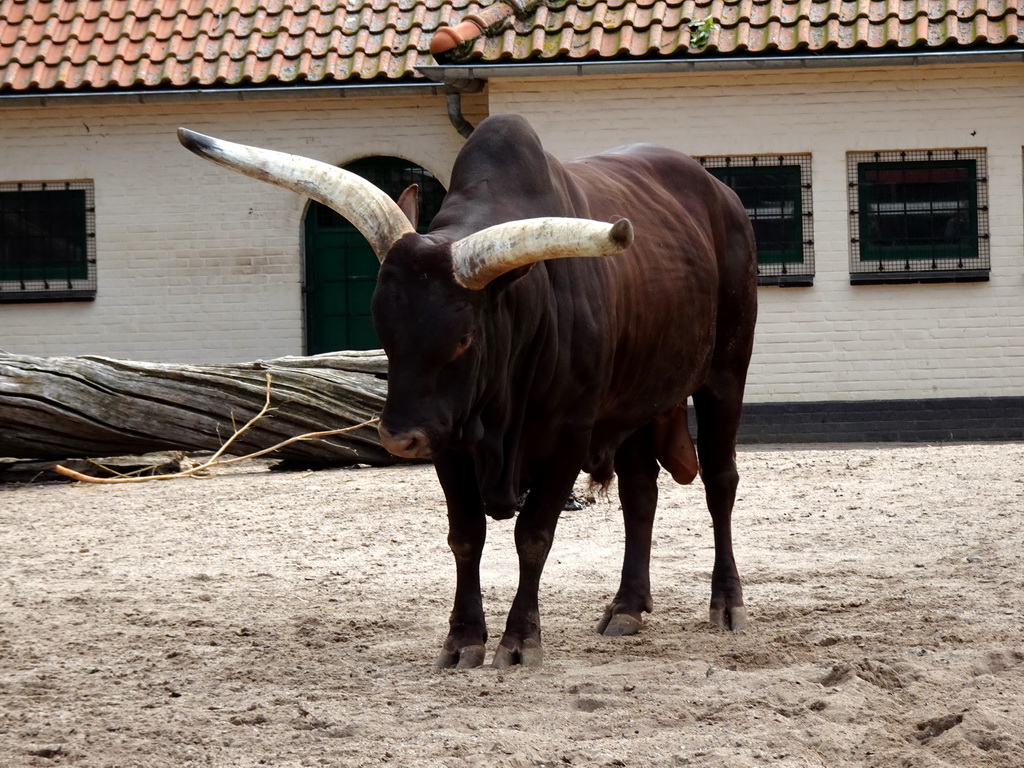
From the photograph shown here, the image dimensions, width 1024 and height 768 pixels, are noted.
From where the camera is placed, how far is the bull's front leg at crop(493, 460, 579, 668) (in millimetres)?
4691

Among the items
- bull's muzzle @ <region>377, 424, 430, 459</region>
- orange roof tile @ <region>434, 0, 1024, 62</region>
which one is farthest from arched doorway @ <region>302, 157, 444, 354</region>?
bull's muzzle @ <region>377, 424, 430, 459</region>

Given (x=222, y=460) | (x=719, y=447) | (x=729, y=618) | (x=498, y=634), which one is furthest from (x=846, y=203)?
(x=498, y=634)

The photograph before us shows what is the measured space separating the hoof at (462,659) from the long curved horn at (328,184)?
1320 millimetres

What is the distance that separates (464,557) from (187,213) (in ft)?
33.5

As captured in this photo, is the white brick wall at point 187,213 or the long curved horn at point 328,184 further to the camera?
the white brick wall at point 187,213

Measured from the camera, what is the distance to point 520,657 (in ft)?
15.4

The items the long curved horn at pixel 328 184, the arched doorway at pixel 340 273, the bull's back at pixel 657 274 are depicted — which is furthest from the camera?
the arched doorway at pixel 340 273

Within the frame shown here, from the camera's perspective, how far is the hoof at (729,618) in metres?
5.38

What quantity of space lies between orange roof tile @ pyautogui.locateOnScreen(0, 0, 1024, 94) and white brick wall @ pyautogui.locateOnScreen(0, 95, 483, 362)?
485mm

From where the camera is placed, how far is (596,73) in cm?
1278

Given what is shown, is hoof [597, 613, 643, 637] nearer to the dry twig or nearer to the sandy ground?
the sandy ground

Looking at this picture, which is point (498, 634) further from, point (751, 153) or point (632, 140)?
point (751, 153)

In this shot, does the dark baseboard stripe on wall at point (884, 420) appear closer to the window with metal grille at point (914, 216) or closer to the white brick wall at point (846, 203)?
the white brick wall at point (846, 203)

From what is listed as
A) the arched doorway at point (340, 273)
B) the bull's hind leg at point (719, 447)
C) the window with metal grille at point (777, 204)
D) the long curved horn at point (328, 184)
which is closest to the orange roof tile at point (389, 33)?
the window with metal grille at point (777, 204)
